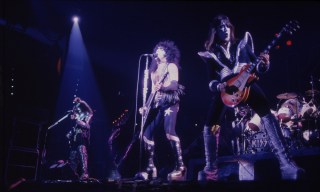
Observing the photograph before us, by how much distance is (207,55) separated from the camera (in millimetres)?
4926

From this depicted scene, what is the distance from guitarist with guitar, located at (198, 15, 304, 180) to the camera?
13.9 feet

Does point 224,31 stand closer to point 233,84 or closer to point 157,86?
point 233,84

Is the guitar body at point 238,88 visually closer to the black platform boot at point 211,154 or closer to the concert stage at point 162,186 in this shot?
the black platform boot at point 211,154

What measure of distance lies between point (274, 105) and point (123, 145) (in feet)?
18.5

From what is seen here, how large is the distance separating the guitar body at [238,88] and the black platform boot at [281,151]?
1.43 ft

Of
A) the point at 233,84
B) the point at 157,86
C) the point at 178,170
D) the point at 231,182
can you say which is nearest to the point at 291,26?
the point at 233,84

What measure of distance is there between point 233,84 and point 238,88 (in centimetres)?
11

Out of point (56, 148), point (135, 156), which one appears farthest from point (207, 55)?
point (56, 148)

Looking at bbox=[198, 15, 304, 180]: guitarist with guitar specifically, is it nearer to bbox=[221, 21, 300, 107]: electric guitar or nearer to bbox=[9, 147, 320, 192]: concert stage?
bbox=[221, 21, 300, 107]: electric guitar

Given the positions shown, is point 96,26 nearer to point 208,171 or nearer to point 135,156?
point 135,156

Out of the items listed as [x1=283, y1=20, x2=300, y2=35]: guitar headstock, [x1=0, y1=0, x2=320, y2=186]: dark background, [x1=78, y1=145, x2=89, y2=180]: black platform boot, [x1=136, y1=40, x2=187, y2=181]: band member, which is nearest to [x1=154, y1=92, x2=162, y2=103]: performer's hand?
[x1=136, y1=40, x2=187, y2=181]: band member

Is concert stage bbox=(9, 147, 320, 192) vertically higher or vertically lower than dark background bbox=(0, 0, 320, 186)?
lower

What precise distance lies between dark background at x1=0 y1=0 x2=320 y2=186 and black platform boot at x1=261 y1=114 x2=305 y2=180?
18.0 feet

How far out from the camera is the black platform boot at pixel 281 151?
3728mm
